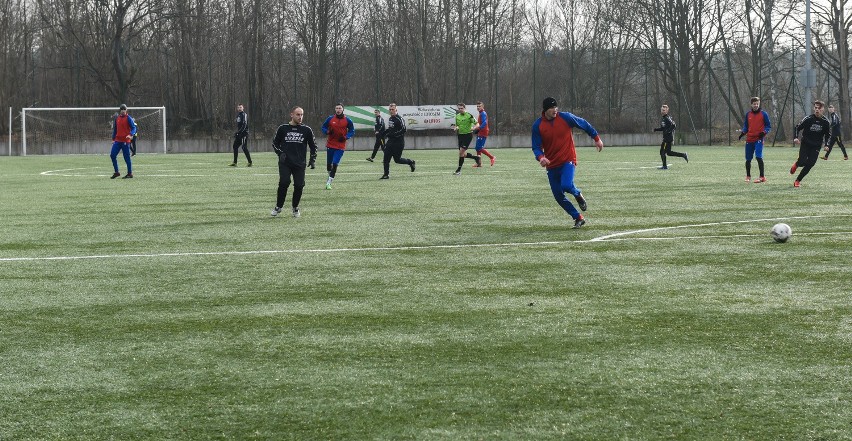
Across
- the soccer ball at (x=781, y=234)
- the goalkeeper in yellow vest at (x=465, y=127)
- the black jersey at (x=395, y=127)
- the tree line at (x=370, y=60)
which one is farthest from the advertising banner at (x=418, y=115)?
the soccer ball at (x=781, y=234)

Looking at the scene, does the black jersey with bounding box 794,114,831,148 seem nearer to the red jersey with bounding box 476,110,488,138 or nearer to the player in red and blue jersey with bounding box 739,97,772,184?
the player in red and blue jersey with bounding box 739,97,772,184

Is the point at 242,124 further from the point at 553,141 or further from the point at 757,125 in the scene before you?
the point at 553,141

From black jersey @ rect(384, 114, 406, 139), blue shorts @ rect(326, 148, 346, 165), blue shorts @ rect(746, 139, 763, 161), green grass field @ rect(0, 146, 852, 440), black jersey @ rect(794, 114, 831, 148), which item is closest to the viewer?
green grass field @ rect(0, 146, 852, 440)

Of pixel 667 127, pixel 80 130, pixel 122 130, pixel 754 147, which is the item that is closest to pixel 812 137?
pixel 754 147

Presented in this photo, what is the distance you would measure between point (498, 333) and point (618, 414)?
2171mm

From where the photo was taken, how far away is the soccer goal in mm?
53469

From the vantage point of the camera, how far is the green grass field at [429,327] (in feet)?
18.0

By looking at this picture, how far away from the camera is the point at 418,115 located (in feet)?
195

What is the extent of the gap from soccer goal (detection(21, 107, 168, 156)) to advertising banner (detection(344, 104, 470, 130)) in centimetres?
970

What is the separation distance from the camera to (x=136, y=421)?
5.44 meters

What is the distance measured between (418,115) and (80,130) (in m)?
16.8

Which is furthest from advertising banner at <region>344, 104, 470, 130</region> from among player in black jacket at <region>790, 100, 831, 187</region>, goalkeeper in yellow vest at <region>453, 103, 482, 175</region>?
player in black jacket at <region>790, 100, 831, 187</region>

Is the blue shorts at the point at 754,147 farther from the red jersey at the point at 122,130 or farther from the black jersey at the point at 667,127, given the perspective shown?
the red jersey at the point at 122,130

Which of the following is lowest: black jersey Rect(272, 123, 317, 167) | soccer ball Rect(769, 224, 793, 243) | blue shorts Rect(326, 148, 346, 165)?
soccer ball Rect(769, 224, 793, 243)
